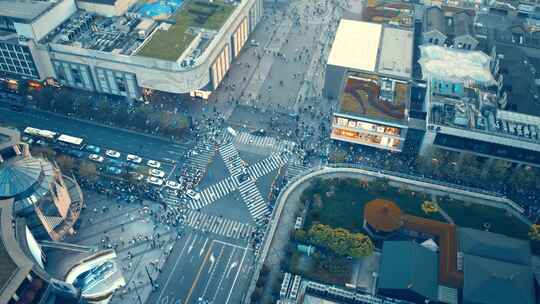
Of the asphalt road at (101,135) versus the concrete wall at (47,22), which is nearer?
the asphalt road at (101,135)

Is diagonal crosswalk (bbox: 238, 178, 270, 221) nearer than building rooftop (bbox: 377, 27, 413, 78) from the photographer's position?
Yes

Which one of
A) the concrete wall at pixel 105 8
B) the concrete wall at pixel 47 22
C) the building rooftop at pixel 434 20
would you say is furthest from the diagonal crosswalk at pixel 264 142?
the concrete wall at pixel 47 22

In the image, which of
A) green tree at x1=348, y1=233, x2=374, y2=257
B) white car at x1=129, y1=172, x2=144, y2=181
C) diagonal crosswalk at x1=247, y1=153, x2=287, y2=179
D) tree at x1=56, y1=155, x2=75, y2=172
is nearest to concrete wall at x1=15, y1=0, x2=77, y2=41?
tree at x1=56, y1=155, x2=75, y2=172

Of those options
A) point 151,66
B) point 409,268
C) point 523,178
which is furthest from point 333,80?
point 409,268

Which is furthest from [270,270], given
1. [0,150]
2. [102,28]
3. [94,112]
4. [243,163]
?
[102,28]

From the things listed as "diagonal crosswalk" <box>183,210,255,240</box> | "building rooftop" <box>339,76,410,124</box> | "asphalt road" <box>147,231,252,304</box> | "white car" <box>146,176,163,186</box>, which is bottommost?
"asphalt road" <box>147,231,252,304</box>

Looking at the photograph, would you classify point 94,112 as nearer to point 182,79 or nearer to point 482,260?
point 182,79

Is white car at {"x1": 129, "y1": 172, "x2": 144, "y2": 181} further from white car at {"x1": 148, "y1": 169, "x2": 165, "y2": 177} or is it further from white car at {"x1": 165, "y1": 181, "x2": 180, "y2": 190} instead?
white car at {"x1": 165, "y1": 181, "x2": 180, "y2": 190}

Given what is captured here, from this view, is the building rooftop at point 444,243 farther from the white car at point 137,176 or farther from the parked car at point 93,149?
the parked car at point 93,149
